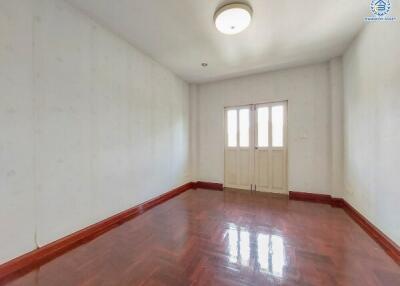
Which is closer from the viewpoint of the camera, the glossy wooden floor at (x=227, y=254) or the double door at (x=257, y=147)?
the glossy wooden floor at (x=227, y=254)

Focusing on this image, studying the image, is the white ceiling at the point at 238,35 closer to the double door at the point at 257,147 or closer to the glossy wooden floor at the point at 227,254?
the double door at the point at 257,147

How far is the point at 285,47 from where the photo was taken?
299 centimetres

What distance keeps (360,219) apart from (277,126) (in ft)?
7.24

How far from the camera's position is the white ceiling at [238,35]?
2061 millimetres

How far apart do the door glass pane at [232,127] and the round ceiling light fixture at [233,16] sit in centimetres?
241

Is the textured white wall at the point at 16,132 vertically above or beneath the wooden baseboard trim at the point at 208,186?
above

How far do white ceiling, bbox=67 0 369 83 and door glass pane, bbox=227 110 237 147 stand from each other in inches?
48.4

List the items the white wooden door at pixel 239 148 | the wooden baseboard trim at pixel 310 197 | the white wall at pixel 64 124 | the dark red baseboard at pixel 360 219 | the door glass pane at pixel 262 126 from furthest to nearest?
the white wooden door at pixel 239 148 → the door glass pane at pixel 262 126 → the wooden baseboard trim at pixel 310 197 → the dark red baseboard at pixel 360 219 → the white wall at pixel 64 124

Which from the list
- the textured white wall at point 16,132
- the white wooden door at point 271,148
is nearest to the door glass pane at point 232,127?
the white wooden door at point 271,148

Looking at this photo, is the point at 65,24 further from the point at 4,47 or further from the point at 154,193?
the point at 154,193

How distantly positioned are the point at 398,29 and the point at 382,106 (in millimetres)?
819

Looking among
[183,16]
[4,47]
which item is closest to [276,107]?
[183,16]

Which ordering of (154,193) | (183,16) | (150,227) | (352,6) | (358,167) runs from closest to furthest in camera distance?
1. (352,6)
2. (183,16)
3. (150,227)
4. (358,167)
5. (154,193)

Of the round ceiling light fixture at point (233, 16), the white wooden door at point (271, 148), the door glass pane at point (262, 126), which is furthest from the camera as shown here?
the door glass pane at point (262, 126)
